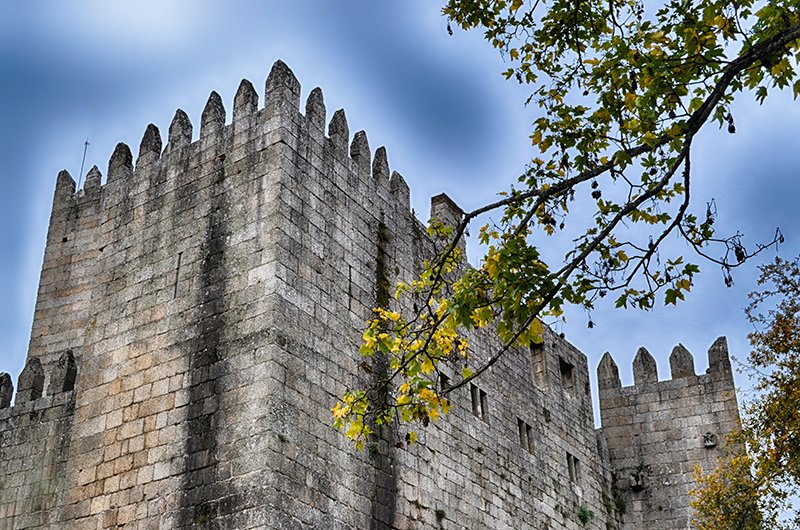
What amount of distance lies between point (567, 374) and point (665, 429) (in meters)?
2.68

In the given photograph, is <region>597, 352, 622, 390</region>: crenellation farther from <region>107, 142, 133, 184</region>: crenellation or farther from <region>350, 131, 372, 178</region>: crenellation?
<region>107, 142, 133, 184</region>: crenellation

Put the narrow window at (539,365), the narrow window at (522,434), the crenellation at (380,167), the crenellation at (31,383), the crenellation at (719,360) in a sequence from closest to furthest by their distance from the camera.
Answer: the crenellation at (31,383), the crenellation at (380,167), the narrow window at (522,434), the narrow window at (539,365), the crenellation at (719,360)

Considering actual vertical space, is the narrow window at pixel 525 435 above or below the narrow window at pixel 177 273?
below

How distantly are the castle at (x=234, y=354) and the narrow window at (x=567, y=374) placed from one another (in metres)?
3.87

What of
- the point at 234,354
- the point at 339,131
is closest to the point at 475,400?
the point at 339,131

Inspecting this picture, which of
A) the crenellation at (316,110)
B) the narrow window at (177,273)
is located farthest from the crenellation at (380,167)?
the narrow window at (177,273)

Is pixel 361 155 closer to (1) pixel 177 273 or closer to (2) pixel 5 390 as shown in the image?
(1) pixel 177 273

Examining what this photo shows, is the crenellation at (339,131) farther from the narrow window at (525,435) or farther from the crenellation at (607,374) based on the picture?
the crenellation at (607,374)

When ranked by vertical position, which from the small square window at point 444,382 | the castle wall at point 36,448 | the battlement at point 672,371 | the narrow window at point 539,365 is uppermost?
the battlement at point 672,371

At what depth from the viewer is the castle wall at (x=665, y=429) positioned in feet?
68.2

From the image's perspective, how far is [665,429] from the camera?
70.7ft

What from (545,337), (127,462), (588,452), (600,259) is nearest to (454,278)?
(545,337)

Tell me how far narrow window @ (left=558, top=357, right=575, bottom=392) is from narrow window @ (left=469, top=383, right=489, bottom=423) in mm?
4559

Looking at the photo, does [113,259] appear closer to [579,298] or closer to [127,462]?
[127,462]
